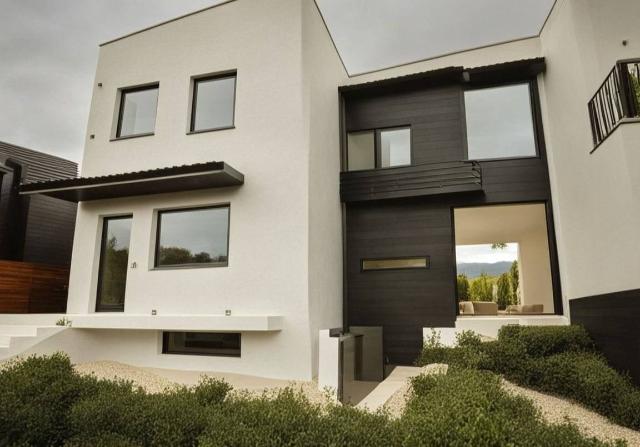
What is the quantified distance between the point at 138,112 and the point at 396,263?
7.12 m

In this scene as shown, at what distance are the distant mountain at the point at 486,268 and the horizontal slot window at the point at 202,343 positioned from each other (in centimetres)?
1084

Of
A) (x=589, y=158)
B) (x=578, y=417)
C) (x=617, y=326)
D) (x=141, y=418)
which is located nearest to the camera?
(x=141, y=418)

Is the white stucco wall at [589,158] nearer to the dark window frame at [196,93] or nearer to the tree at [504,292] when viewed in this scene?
the dark window frame at [196,93]

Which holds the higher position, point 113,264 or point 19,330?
point 113,264

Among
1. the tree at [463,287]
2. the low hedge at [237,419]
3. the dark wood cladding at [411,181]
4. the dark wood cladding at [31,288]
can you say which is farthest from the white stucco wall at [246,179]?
the tree at [463,287]

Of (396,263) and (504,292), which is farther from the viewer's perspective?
(504,292)

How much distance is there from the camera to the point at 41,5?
9062 mm

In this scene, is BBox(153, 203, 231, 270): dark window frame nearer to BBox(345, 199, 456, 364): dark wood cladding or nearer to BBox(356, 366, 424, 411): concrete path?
BBox(345, 199, 456, 364): dark wood cladding

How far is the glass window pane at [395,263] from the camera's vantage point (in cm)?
955

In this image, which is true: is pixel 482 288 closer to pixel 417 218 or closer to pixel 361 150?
pixel 417 218

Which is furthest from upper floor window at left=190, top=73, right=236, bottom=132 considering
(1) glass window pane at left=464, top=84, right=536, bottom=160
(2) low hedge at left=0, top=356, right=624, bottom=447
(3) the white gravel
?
(3) the white gravel

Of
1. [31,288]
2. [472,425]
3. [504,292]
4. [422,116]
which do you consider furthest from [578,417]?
[31,288]

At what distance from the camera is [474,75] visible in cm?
977

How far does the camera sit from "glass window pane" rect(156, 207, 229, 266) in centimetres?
849
